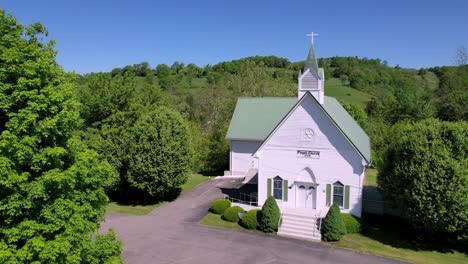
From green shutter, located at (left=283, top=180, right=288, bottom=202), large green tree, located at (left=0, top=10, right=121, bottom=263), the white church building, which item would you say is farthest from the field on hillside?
large green tree, located at (left=0, top=10, right=121, bottom=263)

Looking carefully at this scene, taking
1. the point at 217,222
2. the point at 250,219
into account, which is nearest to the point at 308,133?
the point at 250,219

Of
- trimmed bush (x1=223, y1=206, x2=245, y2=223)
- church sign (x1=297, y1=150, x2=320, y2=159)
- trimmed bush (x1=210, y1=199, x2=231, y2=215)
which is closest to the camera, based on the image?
A: trimmed bush (x1=223, y1=206, x2=245, y2=223)

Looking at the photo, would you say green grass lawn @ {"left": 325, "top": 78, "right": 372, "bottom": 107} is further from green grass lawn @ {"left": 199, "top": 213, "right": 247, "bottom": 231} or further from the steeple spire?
green grass lawn @ {"left": 199, "top": 213, "right": 247, "bottom": 231}

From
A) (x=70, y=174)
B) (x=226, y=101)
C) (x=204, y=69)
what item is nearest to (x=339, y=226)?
(x=70, y=174)

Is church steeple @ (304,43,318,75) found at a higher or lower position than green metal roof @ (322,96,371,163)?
higher

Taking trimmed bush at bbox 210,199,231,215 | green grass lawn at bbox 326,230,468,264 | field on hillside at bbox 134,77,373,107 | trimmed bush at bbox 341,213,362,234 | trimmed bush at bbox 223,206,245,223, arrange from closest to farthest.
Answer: green grass lawn at bbox 326,230,468,264 < trimmed bush at bbox 341,213,362,234 < trimmed bush at bbox 223,206,245,223 < trimmed bush at bbox 210,199,231,215 < field on hillside at bbox 134,77,373,107

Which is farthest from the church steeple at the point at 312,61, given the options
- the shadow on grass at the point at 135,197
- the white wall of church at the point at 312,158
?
the shadow on grass at the point at 135,197

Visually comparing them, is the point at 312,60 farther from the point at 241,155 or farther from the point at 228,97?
the point at 228,97
